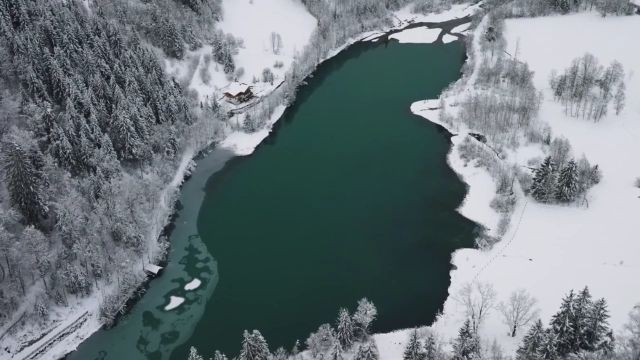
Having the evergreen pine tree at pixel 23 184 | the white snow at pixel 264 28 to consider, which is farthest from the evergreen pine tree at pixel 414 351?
the white snow at pixel 264 28

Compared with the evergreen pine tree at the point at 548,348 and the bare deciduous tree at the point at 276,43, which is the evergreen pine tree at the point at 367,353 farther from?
the bare deciduous tree at the point at 276,43

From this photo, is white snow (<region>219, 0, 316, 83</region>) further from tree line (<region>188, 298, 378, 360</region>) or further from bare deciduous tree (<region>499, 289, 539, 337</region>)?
bare deciduous tree (<region>499, 289, 539, 337</region>)

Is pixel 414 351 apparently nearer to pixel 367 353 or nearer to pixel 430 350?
pixel 430 350

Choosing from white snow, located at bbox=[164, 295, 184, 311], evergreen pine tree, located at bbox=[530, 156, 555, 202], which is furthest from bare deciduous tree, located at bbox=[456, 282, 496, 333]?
white snow, located at bbox=[164, 295, 184, 311]

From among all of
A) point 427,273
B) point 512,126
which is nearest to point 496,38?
point 512,126

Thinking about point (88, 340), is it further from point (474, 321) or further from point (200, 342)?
point (474, 321)

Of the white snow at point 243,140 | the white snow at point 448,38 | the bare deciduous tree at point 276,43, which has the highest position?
the bare deciduous tree at point 276,43

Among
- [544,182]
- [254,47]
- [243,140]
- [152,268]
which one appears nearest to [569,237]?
[544,182]
